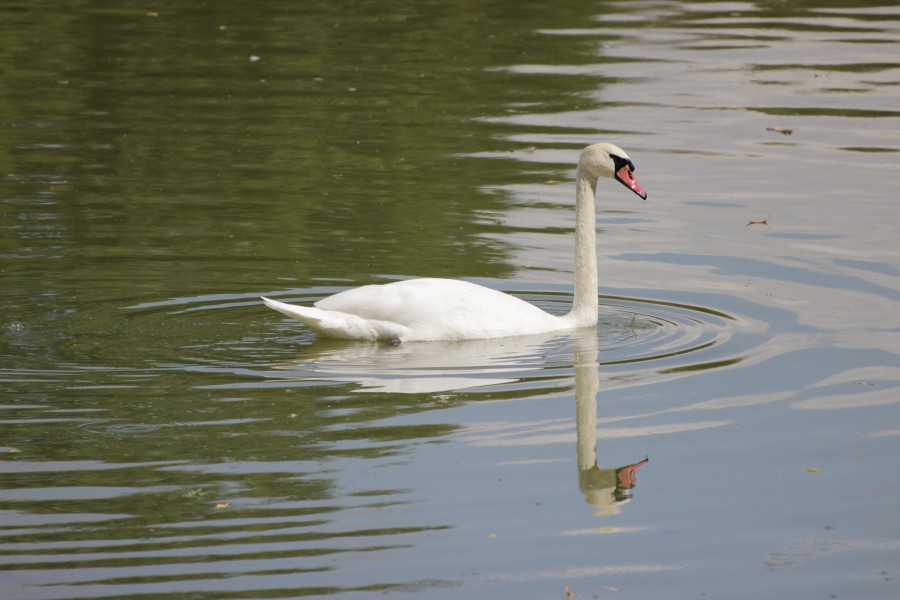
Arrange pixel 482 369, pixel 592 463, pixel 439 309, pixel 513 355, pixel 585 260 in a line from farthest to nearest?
pixel 585 260 → pixel 439 309 → pixel 513 355 → pixel 482 369 → pixel 592 463

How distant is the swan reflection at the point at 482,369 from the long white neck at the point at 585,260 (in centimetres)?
11

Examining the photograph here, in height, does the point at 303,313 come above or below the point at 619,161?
below

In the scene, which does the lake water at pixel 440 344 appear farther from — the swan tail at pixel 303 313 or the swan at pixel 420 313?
the swan tail at pixel 303 313

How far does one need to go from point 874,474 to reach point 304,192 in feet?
26.0

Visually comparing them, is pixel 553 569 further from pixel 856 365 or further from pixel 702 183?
pixel 702 183

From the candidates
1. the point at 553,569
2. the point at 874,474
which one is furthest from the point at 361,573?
the point at 874,474

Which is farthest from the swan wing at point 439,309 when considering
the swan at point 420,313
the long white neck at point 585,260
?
the long white neck at point 585,260

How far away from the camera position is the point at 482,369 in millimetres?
9484

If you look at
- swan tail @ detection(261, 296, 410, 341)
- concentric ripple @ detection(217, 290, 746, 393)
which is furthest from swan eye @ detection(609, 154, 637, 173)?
swan tail @ detection(261, 296, 410, 341)

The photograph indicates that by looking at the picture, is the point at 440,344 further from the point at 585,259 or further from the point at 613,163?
the point at 613,163

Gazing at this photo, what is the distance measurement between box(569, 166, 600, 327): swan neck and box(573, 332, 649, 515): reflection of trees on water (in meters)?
0.77

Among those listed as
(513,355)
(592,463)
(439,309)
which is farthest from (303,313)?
(592,463)

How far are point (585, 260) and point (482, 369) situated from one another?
1.58 meters

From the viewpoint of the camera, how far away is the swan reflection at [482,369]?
27.2ft
